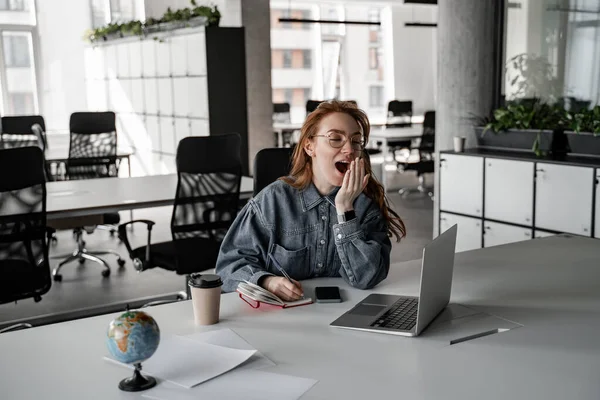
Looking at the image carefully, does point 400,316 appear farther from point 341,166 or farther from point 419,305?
point 341,166

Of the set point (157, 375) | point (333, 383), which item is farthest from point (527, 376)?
point (157, 375)

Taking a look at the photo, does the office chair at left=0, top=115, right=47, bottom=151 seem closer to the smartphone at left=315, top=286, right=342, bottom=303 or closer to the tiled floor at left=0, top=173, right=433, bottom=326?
the tiled floor at left=0, top=173, right=433, bottom=326

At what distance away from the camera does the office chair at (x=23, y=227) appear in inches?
139

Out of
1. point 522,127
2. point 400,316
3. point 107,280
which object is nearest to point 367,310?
point 400,316

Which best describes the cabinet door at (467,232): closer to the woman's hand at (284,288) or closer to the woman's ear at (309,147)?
the woman's ear at (309,147)

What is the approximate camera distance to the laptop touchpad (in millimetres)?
2076

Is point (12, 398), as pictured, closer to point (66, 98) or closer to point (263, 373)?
point (263, 373)

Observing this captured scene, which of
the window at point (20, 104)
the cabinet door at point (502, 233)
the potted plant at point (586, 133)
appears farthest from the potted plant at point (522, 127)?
the window at point (20, 104)

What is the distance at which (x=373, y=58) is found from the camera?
14.6 metres

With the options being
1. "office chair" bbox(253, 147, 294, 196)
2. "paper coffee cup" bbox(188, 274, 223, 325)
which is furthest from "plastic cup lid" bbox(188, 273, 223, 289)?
"office chair" bbox(253, 147, 294, 196)

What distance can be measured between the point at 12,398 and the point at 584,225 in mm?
3792

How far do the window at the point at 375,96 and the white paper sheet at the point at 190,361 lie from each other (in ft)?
43.2

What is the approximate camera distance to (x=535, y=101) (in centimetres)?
570

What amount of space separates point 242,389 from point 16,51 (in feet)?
36.2
